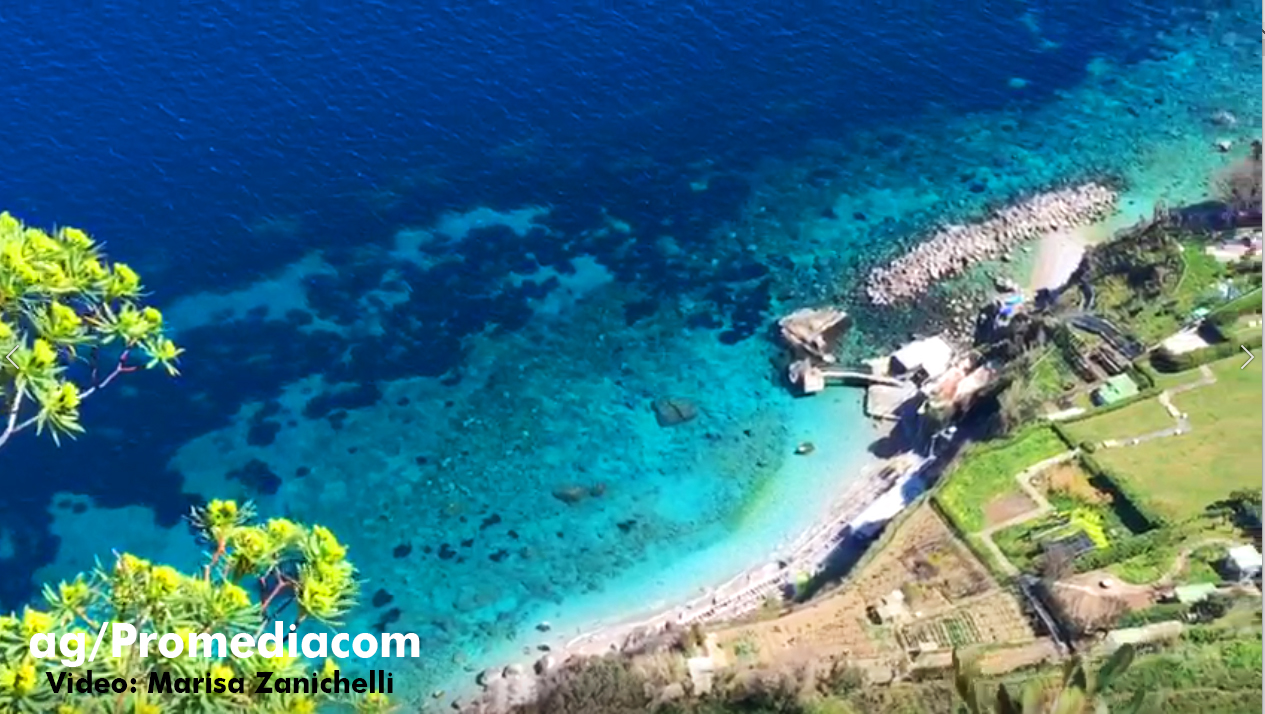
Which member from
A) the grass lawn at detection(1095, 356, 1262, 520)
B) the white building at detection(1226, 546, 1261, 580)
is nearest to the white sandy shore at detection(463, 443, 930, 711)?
the grass lawn at detection(1095, 356, 1262, 520)

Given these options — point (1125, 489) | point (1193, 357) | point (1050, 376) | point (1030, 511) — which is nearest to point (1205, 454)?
point (1125, 489)

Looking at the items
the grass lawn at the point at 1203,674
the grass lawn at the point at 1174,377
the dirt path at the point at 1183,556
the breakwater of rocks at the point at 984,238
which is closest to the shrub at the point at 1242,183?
the breakwater of rocks at the point at 984,238

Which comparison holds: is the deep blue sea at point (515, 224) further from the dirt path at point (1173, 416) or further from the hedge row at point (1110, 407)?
the dirt path at point (1173, 416)

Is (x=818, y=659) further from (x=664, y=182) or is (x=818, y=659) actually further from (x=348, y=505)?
(x=664, y=182)

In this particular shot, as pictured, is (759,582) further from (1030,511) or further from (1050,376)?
(1050,376)

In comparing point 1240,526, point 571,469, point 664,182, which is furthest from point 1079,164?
point 571,469

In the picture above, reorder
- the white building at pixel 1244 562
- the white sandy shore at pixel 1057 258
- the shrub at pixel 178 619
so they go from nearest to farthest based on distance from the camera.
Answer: the shrub at pixel 178 619
the white building at pixel 1244 562
the white sandy shore at pixel 1057 258
